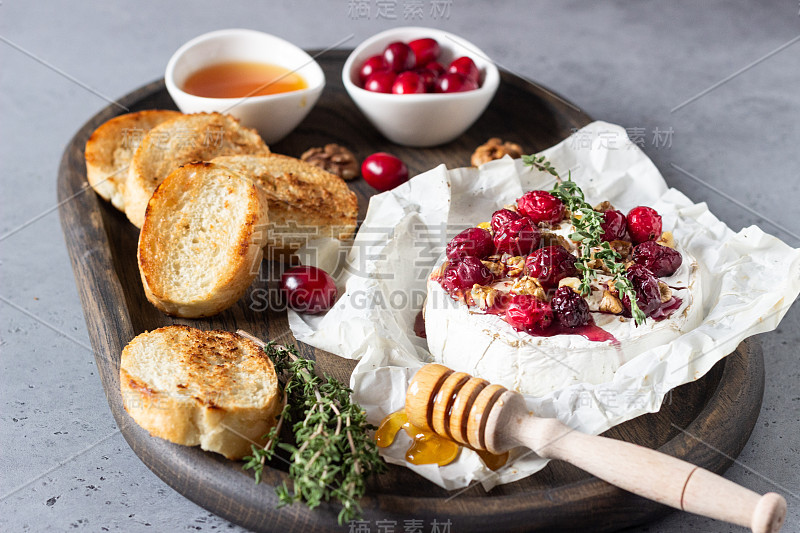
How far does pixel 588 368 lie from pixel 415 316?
2.55 feet

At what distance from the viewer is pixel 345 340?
288cm

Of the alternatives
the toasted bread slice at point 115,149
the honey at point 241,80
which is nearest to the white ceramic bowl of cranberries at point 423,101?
the honey at point 241,80

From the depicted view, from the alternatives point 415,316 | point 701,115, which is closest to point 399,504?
point 415,316

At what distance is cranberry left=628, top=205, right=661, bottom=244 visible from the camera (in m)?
2.90

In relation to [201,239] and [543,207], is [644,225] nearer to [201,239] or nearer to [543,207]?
[543,207]

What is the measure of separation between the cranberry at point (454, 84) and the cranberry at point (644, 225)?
1244 millimetres

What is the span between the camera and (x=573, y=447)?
219cm

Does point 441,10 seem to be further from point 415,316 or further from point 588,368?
point 588,368

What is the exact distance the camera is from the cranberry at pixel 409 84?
379 centimetres

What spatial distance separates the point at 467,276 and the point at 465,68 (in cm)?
155

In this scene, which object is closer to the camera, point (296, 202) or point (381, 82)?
point (296, 202)

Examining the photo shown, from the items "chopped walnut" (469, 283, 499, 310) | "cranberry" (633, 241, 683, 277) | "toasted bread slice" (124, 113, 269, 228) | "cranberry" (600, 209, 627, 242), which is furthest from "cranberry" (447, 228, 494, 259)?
"toasted bread slice" (124, 113, 269, 228)

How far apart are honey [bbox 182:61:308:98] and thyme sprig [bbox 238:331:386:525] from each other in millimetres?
1899

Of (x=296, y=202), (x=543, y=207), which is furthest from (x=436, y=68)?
(x=543, y=207)
